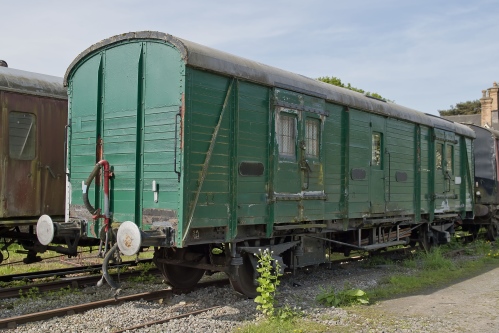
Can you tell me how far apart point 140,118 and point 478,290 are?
6288 mm

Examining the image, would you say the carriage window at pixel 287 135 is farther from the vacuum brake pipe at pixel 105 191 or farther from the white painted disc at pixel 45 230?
the white painted disc at pixel 45 230

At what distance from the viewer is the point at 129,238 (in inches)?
237

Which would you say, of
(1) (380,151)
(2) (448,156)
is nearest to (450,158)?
(2) (448,156)

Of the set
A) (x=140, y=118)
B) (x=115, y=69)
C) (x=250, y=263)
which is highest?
(x=115, y=69)

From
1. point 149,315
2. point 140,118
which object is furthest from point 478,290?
point 140,118

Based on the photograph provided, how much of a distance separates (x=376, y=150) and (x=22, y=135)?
22.6 ft

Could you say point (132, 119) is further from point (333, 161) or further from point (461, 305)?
point (461, 305)

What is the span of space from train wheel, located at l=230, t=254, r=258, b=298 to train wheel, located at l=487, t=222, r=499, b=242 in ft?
37.8

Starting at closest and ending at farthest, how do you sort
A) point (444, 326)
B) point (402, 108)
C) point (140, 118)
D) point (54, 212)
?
point (444, 326)
point (140, 118)
point (54, 212)
point (402, 108)

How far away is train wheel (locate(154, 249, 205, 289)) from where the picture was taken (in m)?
7.60

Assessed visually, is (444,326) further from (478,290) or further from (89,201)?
(89,201)

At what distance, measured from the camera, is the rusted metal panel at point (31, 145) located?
864 centimetres

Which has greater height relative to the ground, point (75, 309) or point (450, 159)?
point (450, 159)

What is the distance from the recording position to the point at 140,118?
268 inches
